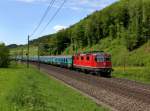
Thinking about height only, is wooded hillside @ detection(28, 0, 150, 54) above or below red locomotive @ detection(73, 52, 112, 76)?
above

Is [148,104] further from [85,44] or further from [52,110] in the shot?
[85,44]

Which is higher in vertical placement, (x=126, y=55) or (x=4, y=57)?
(x=126, y=55)

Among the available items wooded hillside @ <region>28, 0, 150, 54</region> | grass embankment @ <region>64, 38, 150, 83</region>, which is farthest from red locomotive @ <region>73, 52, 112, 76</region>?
wooded hillside @ <region>28, 0, 150, 54</region>

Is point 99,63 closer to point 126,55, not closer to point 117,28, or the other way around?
point 126,55

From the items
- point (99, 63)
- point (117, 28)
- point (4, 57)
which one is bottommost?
point (99, 63)

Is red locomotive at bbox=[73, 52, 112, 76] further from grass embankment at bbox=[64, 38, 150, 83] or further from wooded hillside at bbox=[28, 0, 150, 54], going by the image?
wooded hillside at bbox=[28, 0, 150, 54]

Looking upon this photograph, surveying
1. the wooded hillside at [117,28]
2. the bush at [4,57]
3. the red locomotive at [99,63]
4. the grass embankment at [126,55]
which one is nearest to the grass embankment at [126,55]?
the grass embankment at [126,55]

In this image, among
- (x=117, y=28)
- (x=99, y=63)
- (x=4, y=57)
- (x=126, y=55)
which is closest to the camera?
(x=99, y=63)

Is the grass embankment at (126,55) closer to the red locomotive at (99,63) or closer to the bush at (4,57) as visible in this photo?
the red locomotive at (99,63)

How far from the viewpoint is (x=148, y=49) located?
10425cm

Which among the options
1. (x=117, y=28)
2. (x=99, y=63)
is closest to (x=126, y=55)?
(x=117, y=28)

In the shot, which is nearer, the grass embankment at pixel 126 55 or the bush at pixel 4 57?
the grass embankment at pixel 126 55

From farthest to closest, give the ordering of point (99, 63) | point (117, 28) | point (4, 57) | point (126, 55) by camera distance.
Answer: point (117, 28) → point (126, 55) → point (4, 57) → point (99, 63)

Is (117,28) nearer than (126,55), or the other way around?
(126,55)
